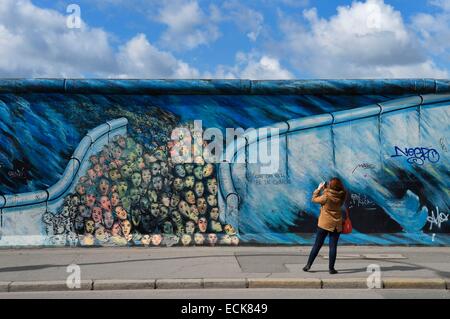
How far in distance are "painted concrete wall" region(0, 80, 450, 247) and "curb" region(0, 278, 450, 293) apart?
307 cm

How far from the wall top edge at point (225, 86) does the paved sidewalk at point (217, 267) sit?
128 inches

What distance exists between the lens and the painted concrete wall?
434 inches

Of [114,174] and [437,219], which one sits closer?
[114,174]

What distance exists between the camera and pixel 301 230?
11219 mm

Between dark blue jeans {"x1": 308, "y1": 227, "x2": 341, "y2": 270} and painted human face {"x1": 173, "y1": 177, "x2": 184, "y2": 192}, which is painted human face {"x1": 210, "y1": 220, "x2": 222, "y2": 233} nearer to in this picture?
painted human face {"x1": 173, "y1": 177, "x2": 184, "y2": 192}

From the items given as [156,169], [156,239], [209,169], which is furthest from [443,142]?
[156,239]

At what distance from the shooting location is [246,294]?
756 cm

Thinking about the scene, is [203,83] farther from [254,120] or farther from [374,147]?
[374,147]

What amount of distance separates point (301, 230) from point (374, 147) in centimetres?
235

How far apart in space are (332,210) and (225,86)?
3824 mm

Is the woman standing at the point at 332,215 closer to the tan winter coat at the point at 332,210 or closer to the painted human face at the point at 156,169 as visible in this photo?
the tan winter coat at the point at 332,210

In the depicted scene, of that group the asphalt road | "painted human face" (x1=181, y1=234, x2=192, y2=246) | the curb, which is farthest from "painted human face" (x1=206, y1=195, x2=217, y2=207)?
the asphalt road

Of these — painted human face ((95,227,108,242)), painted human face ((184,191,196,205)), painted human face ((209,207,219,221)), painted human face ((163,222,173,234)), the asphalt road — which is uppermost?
painted human face ((184,191,196,205))

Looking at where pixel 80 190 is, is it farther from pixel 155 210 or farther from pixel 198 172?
pixel 198 172
